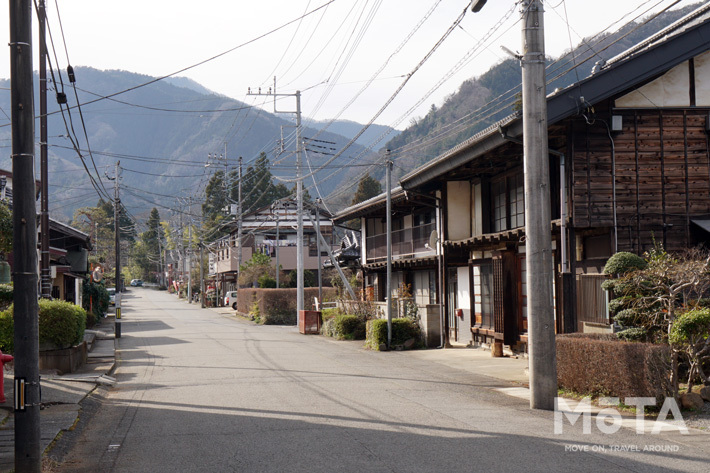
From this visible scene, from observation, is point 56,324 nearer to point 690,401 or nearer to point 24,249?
point 24,249

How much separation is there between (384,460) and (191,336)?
2626cm

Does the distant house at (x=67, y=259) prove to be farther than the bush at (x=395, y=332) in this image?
Yes

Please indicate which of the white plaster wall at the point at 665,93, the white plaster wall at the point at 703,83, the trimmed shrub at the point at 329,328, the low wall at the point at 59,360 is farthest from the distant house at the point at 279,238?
the white plaster wall at the point at 703,83

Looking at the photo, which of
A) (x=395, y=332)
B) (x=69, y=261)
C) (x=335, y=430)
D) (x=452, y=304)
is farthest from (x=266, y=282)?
(x=335, y=430)

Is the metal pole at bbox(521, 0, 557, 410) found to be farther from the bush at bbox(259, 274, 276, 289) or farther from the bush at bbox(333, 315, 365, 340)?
the bush at bbox(259, 274, 276, 289)

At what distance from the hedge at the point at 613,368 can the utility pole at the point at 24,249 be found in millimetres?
8397

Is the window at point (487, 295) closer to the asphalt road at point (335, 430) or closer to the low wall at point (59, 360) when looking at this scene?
Result: the asphalt road at point (335, 430)

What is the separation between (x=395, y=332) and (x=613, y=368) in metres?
14.3

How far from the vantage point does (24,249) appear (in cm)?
738

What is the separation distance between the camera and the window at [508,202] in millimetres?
21172

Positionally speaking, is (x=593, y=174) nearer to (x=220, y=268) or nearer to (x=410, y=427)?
(x=410, y=427)

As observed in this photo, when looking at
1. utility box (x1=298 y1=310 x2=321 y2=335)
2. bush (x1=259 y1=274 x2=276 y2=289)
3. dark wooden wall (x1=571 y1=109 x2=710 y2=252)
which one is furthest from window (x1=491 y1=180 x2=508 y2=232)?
bush (x1=259 y1=274 x2=276 y2=289)

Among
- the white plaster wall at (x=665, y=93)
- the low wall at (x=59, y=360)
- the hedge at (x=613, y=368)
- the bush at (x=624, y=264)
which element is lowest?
the low wall at (x=59, y=360)

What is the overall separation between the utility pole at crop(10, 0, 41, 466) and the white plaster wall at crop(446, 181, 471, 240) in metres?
19.2
